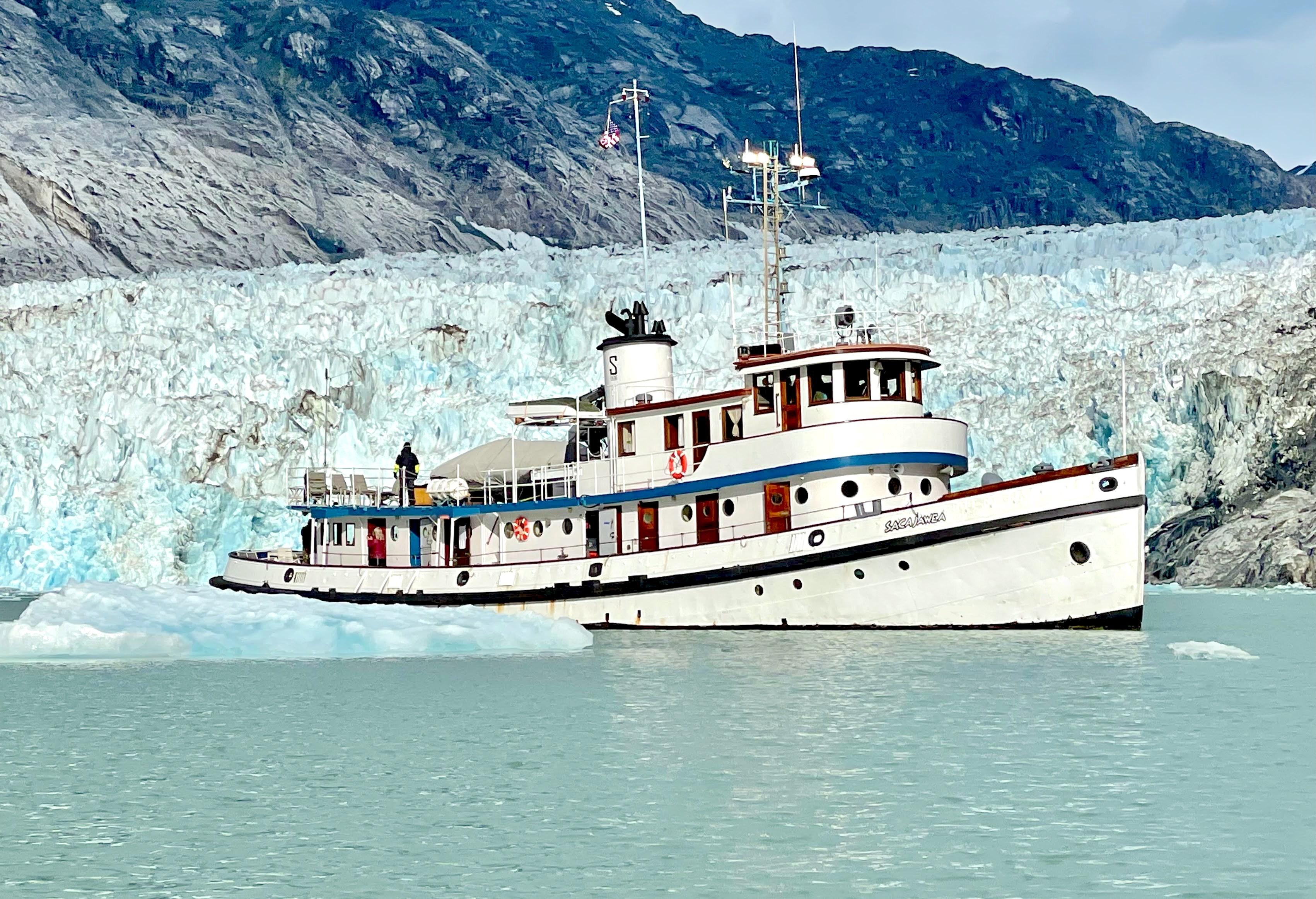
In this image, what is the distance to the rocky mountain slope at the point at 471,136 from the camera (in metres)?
86.9

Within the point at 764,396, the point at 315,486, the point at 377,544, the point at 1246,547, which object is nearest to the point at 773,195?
the point at 764,396

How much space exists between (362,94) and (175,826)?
114 metres

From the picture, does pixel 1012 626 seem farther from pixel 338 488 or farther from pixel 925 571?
pixel 338 488

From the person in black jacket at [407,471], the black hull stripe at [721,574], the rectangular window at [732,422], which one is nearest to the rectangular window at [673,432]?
the rectangular window at [732,422]

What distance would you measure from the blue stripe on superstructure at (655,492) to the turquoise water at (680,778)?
3.83m

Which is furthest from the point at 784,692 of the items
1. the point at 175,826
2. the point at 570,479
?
the point at 570,479

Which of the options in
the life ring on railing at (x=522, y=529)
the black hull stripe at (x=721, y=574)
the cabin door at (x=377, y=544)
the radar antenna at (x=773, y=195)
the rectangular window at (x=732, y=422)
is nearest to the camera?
the black hull stripe at (x=721, y=574)

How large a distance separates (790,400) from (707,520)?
2.51 m

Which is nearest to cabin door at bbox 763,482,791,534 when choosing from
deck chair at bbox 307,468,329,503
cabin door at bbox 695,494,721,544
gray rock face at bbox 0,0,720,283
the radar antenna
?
cabin door at bbox 695,494,721,544

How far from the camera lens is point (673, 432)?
25.9m

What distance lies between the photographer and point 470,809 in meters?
11.9

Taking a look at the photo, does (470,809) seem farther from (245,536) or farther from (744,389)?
(245,536)

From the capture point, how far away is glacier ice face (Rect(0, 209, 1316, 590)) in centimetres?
3572

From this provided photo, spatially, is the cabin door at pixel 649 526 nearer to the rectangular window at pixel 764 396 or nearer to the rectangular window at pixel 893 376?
the rectangular window at pixel 764 396
